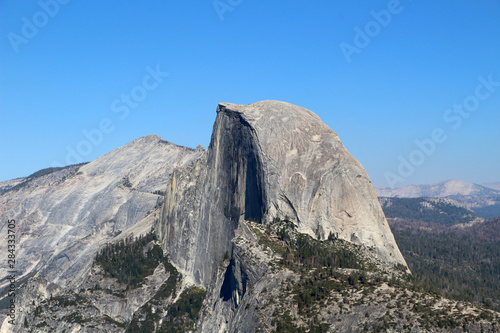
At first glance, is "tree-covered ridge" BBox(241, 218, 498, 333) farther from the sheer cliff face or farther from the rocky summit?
the sheer cliff face

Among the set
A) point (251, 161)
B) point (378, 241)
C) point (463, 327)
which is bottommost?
point (463, 327)

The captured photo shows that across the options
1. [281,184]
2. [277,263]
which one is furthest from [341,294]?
[281,184]

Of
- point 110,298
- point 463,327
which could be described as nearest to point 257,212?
point 110,298

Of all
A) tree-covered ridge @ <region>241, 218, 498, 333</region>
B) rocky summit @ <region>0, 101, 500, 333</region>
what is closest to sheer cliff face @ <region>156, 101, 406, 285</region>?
rocky summit @ <region>0, 101, 500, 333</region>

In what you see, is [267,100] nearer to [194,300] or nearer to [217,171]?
[217,171]

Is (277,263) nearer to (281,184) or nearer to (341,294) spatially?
(341,294)

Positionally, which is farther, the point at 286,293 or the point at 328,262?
the point at 328,262

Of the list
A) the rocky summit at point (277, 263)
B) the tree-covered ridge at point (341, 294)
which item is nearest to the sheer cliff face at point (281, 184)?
the rocky summit at point (277, 263)

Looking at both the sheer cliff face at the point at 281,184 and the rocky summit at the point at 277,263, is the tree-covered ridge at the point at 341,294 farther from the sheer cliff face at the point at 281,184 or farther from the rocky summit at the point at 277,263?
the sheer cliff face at the point at 281,184
